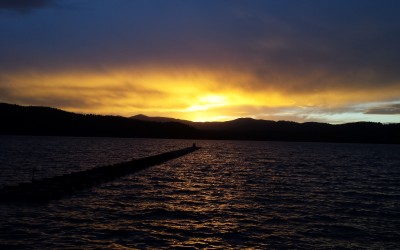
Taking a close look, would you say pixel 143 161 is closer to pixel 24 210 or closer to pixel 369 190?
pixel 369 190

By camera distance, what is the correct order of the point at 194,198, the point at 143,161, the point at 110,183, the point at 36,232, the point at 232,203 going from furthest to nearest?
the point at 143,161 < the point at 110,183 < the point at 194,198 < the point at 232,203 < the point at 36,232

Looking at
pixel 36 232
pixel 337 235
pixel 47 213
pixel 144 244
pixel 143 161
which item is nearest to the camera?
pixel 144 244

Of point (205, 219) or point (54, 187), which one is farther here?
point (54, 187)

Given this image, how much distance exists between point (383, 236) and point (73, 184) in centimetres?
2805

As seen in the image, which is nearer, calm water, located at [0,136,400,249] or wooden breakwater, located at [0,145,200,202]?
calm water, located at [0,136,400,249]

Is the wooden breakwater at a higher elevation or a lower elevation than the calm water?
higher

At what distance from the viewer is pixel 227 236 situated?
2328 centimetres

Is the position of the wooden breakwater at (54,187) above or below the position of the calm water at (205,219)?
above

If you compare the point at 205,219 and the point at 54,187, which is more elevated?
the point at 54,187

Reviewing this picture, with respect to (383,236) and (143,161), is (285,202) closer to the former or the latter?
(383,236)

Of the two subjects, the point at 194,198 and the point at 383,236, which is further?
the point at 194,198

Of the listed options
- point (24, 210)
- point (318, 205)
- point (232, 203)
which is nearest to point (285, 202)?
point (318, 205)

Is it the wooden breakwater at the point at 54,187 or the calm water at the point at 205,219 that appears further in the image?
the wooden breakwater at the point at 54,187

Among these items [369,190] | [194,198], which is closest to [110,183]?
[194,198]
